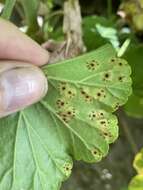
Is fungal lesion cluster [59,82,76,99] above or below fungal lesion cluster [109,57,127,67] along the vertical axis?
below

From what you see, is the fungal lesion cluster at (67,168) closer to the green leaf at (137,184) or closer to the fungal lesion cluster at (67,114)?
the fungal lesion cluster at (67,114)

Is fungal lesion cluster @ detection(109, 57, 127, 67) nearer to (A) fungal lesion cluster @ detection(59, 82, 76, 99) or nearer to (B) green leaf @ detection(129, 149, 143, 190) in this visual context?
(A) fungal lesion cluster @ detection(59, 82, 76, 99)

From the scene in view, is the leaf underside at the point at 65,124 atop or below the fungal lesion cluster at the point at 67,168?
atop

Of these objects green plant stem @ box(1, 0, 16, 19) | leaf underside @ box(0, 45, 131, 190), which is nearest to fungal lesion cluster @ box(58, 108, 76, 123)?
leaf underside @ box(0, 45, 131, 190)

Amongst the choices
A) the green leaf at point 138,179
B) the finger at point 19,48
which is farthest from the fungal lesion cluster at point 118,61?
the green leaf at point 138,179

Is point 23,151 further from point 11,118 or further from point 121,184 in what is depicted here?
point 121,184

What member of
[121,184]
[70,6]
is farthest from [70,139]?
[121,184]

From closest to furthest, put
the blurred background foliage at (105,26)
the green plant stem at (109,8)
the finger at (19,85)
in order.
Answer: the finger at (19,85) → the blurred background foliage at (105,26) → the green plant stem at (109,8)
